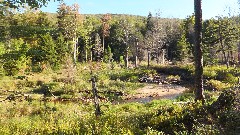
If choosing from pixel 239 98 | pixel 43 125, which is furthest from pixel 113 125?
pixel 239 98

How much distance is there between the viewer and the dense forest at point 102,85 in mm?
9587

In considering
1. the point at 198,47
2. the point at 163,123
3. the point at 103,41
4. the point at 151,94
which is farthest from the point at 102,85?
Result: the point at 103,41

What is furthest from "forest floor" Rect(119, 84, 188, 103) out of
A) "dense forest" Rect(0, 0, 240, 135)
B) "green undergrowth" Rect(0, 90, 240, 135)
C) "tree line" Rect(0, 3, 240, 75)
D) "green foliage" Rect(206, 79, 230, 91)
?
"green undergrowth" Rect(0, 90, 240, 135)

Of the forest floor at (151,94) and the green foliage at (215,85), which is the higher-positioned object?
the green foliage at (215,85)

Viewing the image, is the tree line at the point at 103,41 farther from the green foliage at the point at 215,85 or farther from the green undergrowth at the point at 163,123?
the green foliage at the point at 215,85

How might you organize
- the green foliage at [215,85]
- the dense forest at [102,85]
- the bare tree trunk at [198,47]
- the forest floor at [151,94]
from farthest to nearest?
the green foliage at [215,85]
the forest floor at [151,94]
the bare tree trunk at [198,47]
the dense forest at [102,85]

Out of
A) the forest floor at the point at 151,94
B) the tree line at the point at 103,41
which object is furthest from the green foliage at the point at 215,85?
the tree line at the point at 103,41

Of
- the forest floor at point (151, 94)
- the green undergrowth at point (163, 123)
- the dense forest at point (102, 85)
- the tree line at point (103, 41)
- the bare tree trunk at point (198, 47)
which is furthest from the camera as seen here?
the forest floor at point (151, 94)

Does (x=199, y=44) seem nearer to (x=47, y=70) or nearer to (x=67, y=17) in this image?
(x=47, y=70)

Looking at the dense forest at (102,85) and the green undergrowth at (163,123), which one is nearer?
the green undergrowth at (163,123)

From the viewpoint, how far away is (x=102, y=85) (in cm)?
3706

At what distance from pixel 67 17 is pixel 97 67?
43.6ft

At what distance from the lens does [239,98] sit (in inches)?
388

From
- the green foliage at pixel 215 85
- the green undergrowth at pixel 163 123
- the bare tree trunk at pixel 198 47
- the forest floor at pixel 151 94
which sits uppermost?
the bare tree trunk at pixel 198 47
